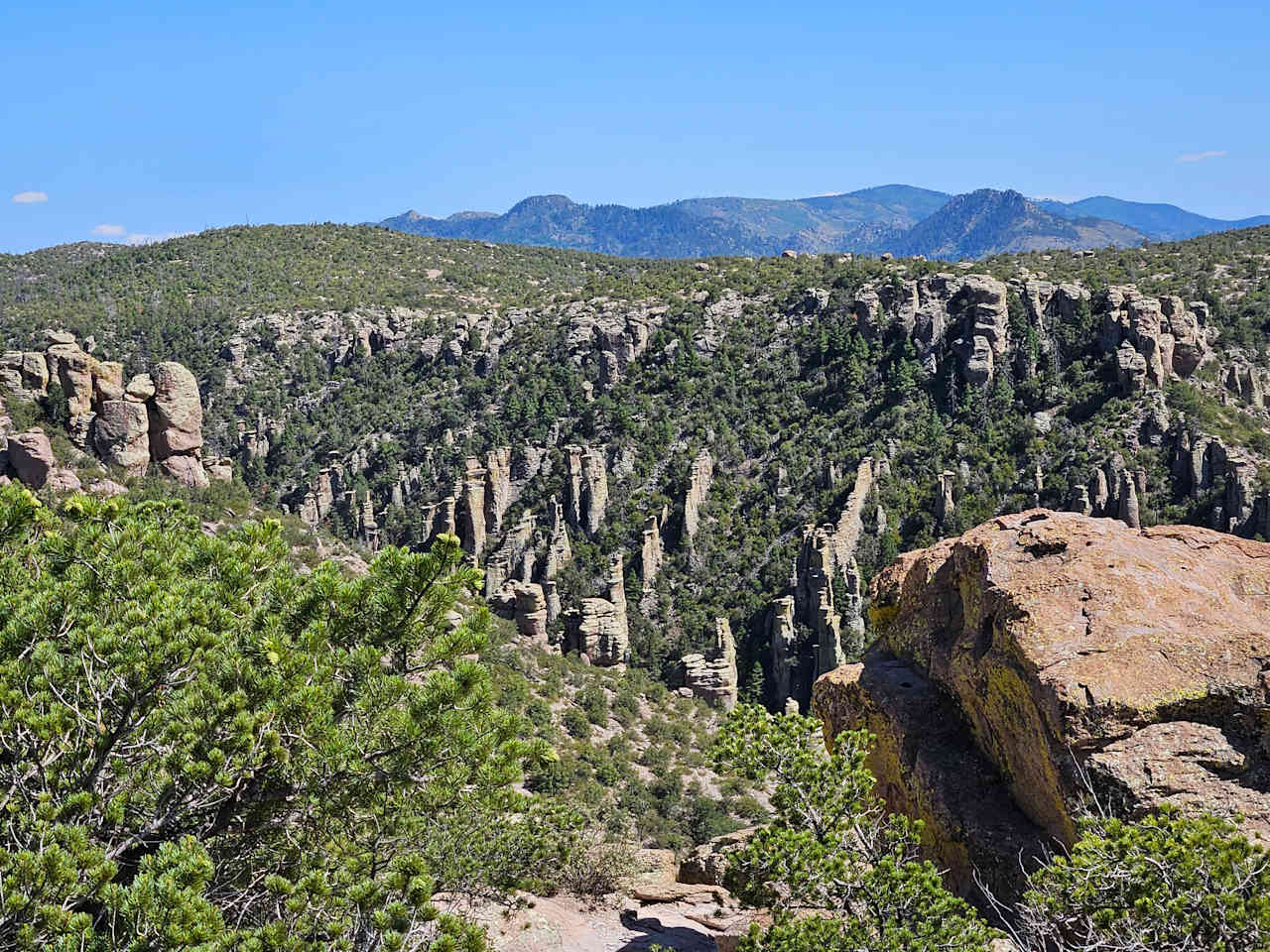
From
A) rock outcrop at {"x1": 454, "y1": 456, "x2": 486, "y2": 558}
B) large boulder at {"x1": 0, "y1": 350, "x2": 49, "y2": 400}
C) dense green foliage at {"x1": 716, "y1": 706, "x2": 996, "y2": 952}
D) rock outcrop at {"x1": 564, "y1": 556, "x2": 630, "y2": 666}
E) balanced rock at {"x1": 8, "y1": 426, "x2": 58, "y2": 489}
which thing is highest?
large boulder at {"x1": 0, "y1": 350, "x2": 49, "y2": 400}

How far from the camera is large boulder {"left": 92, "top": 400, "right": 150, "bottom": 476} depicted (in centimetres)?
3250

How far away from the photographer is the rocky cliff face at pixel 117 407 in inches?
1286

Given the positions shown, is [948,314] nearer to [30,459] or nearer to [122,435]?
[122,435]

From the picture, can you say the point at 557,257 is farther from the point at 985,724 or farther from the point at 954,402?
the point at 985,724

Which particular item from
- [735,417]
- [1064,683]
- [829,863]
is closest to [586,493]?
[735,417]

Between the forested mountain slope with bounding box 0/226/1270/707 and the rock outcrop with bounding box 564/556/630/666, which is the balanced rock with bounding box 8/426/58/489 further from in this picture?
the rock outcrop with bounding box 564/556/630/666

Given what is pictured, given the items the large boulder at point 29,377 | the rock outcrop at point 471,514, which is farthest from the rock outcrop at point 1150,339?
the large boulder at point 29,377

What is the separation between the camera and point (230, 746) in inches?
302

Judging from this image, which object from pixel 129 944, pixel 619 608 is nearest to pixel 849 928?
pixel 129 944

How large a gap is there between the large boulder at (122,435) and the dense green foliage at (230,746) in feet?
84.1

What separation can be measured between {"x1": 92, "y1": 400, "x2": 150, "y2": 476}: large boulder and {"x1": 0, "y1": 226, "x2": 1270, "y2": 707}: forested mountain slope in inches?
633

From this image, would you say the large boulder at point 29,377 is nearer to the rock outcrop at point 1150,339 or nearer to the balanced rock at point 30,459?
the balanced rock at point 30,459

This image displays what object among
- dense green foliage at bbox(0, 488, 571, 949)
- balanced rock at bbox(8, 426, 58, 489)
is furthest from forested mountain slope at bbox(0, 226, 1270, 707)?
dense green foliage at bbox(0, 488, 571, 949)

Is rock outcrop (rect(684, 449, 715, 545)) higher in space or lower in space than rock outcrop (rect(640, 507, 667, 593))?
higher
